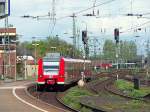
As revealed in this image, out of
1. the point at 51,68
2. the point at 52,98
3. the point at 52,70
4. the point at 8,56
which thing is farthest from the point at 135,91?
the point at 8,56

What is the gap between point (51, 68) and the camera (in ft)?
158

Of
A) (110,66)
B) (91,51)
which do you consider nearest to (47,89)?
(91,51)

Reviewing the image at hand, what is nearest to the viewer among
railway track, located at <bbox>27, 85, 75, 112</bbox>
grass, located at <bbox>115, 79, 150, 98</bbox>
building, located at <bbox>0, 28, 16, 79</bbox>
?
railway track, located at <bbox>27, 85, 75, 112</bbox>

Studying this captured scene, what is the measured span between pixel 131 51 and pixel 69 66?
11163 centimetres

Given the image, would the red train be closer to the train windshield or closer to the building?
the train windshield

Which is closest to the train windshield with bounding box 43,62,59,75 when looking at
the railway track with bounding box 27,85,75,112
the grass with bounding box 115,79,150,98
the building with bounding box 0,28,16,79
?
the railway track with bounding box 27,85,75,112

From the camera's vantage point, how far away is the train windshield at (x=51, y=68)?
48.0 meters

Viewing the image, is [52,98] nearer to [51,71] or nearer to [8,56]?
[51,71]

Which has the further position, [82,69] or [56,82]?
[82,69]

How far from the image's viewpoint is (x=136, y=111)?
1017 inches

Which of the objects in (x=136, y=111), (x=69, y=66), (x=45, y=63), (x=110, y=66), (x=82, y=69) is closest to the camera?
(x=136, y=111)

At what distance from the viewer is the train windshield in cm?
4800

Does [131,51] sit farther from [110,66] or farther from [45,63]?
[45,63]

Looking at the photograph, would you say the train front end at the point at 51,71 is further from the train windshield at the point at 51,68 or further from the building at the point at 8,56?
the building at the point at 8,56
